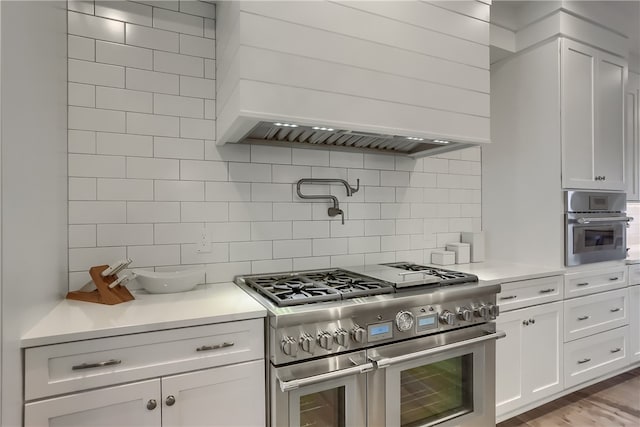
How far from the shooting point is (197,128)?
6.20 ft

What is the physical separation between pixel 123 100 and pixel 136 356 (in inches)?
48.2

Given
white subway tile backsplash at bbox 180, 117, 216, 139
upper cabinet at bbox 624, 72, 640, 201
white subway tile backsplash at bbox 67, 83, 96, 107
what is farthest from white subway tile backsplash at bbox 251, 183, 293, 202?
upper cabinet at bbox 624, 72, 640, 201

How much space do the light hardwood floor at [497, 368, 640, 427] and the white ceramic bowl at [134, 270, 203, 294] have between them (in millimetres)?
2018

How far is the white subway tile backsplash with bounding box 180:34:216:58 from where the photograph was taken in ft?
6.11

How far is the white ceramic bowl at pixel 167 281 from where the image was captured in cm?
163

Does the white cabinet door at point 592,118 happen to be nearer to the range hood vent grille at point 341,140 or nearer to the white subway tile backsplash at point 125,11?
the range hood vent grille at point 341,140

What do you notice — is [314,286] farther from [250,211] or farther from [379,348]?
[250,211]

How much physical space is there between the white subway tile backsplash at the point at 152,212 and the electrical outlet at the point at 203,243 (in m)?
0.14

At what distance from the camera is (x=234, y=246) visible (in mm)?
1969

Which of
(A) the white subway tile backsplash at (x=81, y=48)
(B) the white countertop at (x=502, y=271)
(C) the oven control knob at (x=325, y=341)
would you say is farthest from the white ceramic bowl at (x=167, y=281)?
(B) the white countertop at (x=502, y=271)

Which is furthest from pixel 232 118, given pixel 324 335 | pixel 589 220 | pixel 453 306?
pixel 589 220

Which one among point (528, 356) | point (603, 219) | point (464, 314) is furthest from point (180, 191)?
point (603, 219)

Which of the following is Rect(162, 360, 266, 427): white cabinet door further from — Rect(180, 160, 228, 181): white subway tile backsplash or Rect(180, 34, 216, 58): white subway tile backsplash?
Rect(180, 34, 216, 58): white subway tile backsplash

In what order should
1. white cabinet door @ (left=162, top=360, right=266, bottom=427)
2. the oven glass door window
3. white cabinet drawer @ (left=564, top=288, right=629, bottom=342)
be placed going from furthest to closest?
white cabinet drawer @ (left=564, top=288, right=629, bottom=342) < the oven glass door window < white cabinet door @ (left=162, top=360, right=266, bottom=427)
